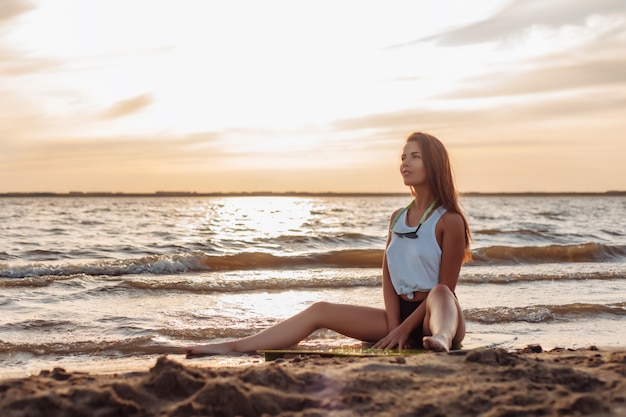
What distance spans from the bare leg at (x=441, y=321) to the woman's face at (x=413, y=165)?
86cm

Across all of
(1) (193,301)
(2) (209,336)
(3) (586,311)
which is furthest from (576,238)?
(2) (209,336)

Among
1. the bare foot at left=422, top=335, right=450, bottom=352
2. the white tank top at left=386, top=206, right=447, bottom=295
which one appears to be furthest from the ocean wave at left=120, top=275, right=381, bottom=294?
the bare foot at left=422, top=335, right=450, bottom=352

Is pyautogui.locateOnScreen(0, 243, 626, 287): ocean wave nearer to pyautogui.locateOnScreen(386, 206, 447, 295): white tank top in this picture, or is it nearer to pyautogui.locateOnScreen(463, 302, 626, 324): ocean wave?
pyautogui.locateOnScreen(463, 302, 626, 324): ocean wave

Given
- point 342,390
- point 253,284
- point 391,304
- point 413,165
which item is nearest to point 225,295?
point 253,284

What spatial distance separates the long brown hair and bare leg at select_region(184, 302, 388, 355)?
1.03 m

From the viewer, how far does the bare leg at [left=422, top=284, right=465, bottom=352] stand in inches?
180

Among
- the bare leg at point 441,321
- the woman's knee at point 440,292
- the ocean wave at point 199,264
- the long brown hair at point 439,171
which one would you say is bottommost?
the ocean wave at point 199,264

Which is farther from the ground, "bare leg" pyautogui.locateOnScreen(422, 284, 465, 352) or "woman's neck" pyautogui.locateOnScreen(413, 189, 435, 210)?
"woman's neck" pyautogui.locateOnScreen(413, 189, 435, 210)

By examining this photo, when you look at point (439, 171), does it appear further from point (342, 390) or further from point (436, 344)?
point (342, 390)

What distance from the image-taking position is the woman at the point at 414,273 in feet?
17.1

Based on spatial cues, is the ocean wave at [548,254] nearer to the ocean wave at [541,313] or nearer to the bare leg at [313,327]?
the ocean wave at [541,313]

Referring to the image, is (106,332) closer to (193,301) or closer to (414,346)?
(193,301)

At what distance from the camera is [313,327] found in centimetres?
556

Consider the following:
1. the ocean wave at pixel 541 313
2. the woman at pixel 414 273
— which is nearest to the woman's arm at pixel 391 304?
the woman at pixel 414 273
